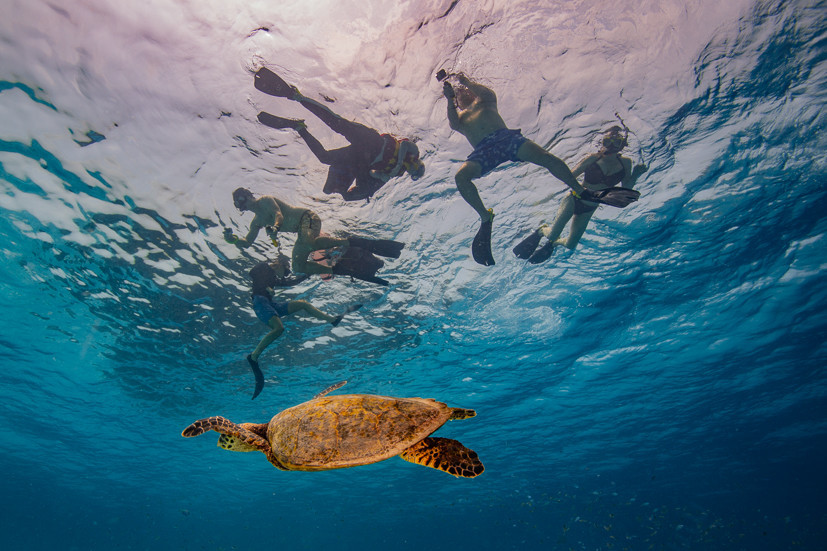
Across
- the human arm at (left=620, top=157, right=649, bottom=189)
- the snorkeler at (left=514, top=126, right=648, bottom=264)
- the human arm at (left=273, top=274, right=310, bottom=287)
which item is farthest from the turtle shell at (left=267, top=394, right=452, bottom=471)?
the human arm at (left=620, top=157, right=649, bottom=189)

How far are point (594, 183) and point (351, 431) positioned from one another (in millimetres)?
7822

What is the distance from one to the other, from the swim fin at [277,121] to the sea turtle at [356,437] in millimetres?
5415

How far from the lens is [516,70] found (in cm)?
645

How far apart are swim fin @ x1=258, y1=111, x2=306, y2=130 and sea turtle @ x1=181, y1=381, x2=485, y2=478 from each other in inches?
213

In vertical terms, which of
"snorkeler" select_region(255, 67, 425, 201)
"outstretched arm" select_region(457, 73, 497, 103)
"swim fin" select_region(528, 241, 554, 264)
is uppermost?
"outstretched arm" select_region(457, 73, 497, 103)

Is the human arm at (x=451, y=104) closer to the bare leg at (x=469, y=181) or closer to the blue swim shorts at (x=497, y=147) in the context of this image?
the blue swim shorts at (x=497, y=147)

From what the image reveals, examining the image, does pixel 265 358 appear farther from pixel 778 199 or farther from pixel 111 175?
pixel 778 199

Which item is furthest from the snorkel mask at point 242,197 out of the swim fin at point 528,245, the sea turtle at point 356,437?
the swim fin at point 528,245

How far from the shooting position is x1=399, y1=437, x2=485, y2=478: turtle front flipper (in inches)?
107

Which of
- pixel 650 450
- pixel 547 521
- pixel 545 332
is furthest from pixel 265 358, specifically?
pixel 547 521

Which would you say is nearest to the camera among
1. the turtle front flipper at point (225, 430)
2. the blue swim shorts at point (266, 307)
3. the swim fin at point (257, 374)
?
the turtle front flipper at point (225, 430)

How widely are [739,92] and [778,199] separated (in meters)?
4.43

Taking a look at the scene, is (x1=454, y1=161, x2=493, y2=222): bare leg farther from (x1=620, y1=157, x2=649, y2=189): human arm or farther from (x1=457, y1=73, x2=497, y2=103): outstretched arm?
(x1=620, y1=157, x2=649, y2=189): human arm

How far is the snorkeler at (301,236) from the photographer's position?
7.64m
